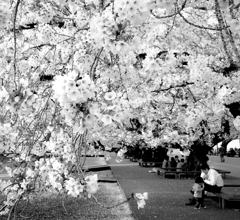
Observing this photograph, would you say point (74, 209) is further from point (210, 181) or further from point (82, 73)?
point (82, 73)

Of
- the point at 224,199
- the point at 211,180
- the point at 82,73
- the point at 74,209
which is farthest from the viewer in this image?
the point at 211,180

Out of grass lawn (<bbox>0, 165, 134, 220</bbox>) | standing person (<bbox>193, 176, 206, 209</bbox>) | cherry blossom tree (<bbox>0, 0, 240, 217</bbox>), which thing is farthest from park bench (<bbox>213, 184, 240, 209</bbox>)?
grass lawn (<bbox>0, 165, 134, 220</bbox>)

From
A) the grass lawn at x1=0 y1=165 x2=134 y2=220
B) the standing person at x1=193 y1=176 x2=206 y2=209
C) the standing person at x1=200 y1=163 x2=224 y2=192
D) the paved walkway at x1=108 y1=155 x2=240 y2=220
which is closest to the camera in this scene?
the paved walkway at x1=108 y1=155 x2=240 y2=220

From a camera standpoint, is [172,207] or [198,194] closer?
[198,194]

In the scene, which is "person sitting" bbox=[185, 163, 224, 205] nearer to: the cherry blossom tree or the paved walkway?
the paved walkway

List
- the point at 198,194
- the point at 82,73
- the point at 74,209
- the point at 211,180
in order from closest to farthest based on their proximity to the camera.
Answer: the point at 82,73, the point at 198,194, the point at 74,209, the point at 211,180

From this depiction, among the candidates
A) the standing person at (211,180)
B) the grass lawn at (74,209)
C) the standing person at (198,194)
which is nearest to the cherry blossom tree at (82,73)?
the standing person at (211,180)

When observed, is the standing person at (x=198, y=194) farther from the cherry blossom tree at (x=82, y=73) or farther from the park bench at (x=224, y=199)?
the cherry blossom tree at (x=82, y=73)

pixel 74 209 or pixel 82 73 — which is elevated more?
pixel 82 73

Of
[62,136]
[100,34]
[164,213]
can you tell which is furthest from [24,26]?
[164,213]

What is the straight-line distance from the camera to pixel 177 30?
7820 millimetres

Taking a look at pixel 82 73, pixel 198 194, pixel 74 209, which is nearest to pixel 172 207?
pixel 198 194

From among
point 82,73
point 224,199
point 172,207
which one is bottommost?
point 172,207

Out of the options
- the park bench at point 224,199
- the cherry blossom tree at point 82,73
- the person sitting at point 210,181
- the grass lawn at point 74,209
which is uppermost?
the cherry blossom tree at point 82,73
